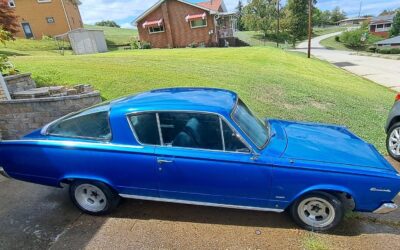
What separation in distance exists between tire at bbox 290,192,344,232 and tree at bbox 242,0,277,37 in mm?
59549

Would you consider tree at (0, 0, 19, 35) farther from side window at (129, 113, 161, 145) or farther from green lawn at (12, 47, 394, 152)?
side window at (129, 113, 161, 145)

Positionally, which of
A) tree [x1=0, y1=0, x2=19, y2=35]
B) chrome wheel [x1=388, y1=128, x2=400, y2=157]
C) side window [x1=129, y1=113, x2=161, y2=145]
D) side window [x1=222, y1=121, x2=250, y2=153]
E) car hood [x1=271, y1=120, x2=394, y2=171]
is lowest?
chrome wheel [x1=388, y1=128, x2=400, y2=157]

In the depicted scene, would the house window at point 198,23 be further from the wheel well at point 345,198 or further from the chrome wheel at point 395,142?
the wheel well at point 345,198

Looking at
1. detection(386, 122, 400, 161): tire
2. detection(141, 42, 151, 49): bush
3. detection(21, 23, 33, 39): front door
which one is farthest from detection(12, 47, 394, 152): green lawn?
detection(21, 23, 33, 39): front door

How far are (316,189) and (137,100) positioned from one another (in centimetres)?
228

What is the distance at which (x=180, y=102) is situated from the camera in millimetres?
3295

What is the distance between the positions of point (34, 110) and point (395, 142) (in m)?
6.80

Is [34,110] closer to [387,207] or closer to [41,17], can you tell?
[387,207]

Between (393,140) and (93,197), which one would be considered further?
(393,140)

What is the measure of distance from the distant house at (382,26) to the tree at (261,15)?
31734 mm

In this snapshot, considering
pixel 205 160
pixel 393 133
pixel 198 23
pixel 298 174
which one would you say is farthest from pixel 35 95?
pixel 198 23

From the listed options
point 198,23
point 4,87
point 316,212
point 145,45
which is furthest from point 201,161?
point 198,23

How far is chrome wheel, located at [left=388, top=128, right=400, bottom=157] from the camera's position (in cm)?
484

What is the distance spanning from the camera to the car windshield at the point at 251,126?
125 inches
